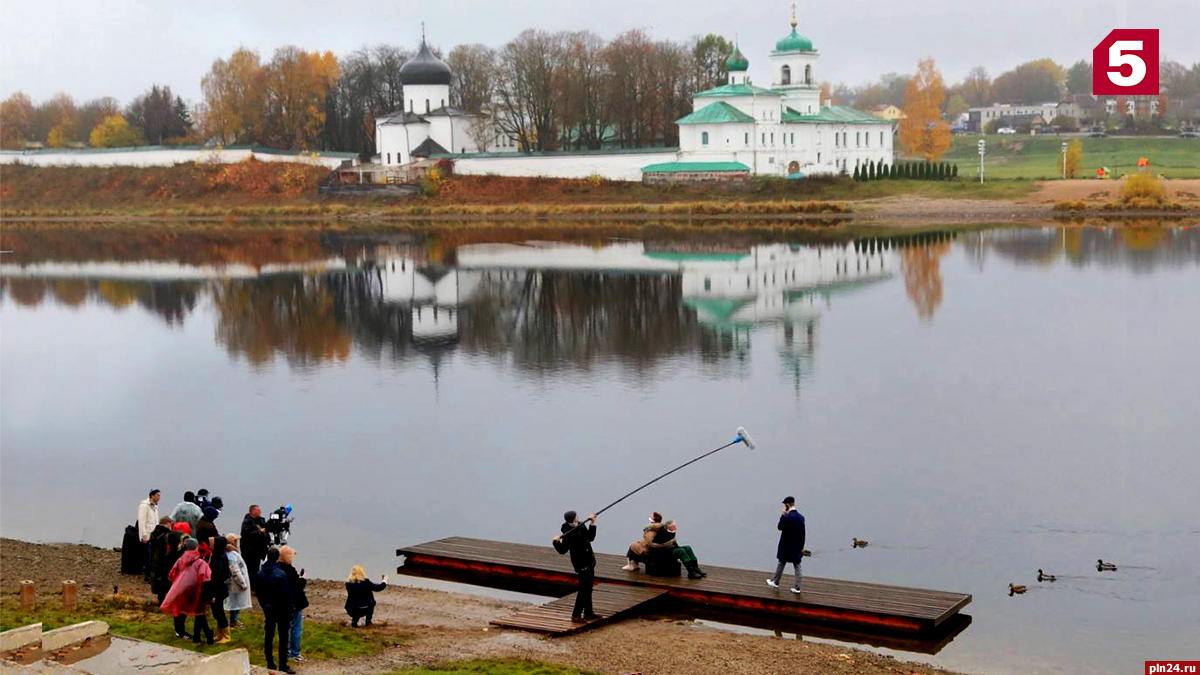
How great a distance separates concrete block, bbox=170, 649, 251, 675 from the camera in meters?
9.23

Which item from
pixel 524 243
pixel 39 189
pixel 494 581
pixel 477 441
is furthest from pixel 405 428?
pixel 39 189

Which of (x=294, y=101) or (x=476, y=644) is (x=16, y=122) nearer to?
(x=294, y=101)

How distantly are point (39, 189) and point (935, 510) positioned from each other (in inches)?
3252

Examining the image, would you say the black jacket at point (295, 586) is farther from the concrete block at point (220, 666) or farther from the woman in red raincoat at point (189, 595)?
the concrete block at point (220, 666)

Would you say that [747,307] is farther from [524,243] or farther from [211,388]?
[524,243]

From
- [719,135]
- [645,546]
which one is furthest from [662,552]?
[719,135]

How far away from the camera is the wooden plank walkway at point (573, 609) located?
13383 millimetres

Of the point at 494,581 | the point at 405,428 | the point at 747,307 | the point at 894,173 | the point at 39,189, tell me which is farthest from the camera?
the point at 39,189

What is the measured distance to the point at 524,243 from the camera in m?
58.9

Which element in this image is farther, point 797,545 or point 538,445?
point 538,445

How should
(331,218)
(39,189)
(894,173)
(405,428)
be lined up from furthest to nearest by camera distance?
(39,189), (331,218), (894,173), (405,428)

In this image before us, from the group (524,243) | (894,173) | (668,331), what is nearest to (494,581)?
(668,331)

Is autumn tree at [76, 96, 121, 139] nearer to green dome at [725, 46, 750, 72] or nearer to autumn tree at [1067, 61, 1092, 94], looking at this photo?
green dome at [725, 46, 750, 72]

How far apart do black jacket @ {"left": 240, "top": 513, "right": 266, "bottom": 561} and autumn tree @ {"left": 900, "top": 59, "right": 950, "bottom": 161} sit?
3049 inches
